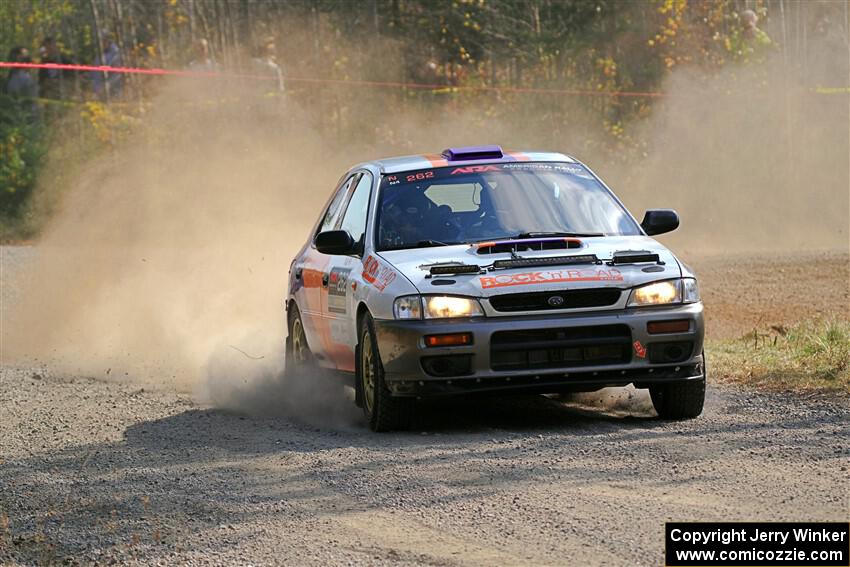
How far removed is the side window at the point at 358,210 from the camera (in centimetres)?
958

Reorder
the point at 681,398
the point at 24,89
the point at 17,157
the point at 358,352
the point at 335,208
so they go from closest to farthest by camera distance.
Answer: the point at 681,398 → the point at 358,352 → the point at 335,208 → the point at 17,157 → the point at 24,89

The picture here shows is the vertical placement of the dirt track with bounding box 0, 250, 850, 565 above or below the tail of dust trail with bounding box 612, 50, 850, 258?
above

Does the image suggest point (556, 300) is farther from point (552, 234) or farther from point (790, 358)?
point (790, 358)

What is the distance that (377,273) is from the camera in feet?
28.6

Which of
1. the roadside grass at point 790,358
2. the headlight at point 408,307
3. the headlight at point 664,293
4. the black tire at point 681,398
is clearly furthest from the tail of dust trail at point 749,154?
the headlight at point 408,307

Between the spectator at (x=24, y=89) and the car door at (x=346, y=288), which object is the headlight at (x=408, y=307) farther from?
the spectator at (x=24, y=89)

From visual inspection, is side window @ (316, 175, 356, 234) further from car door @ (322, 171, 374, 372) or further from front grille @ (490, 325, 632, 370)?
front grille @ (490, 325, 632, 370)

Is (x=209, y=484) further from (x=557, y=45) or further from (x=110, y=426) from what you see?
(x=557, y=45)

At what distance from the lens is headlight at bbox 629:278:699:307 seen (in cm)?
826

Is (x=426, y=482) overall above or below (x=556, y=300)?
below

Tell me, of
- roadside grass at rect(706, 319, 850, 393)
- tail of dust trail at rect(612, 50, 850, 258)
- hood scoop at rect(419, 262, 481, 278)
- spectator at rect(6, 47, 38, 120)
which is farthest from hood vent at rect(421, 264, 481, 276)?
spectator at rect(6, 47, 38, 120)

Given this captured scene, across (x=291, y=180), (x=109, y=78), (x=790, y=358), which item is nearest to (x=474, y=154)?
(x=790, y=358)

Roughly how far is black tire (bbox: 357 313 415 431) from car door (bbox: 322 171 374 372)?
32 centimetres

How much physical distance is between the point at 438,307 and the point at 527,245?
2.50ft
